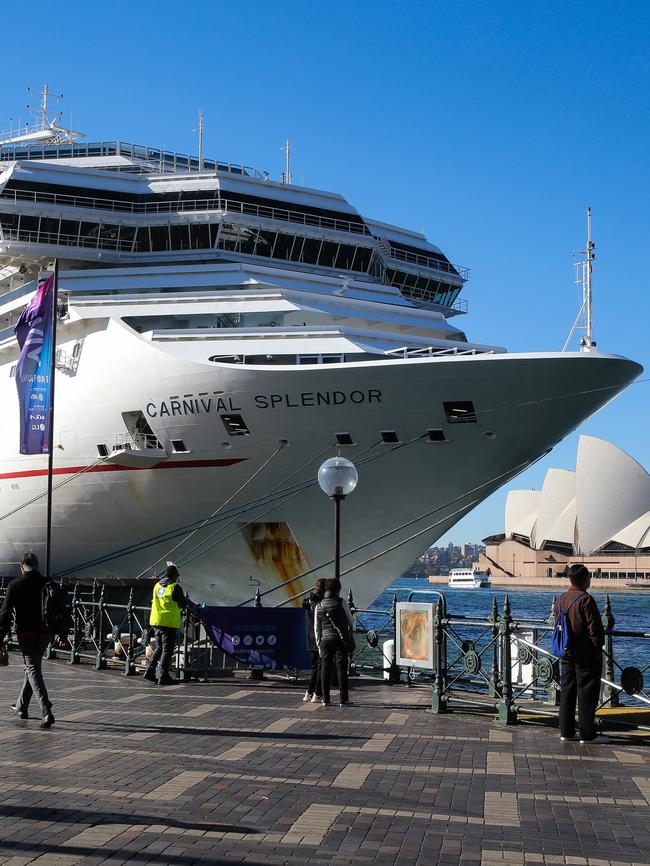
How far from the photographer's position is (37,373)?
21734 millimetres

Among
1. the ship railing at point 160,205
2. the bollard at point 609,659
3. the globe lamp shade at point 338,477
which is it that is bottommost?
the bollard at point 609,659

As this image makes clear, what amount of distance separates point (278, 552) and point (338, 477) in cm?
881

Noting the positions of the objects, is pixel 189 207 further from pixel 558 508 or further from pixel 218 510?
pixel 558 508

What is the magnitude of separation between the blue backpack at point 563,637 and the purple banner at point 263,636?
5.19 m

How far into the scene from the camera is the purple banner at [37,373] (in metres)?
21.4

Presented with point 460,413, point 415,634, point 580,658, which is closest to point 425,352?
point 460,413

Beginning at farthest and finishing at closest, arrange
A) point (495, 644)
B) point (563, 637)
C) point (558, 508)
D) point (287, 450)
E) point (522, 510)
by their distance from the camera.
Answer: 1. point (522, 510)
2. point (558, 508)
3. point (287, 450)
4. point (495, 644)
5. point (563, 637)

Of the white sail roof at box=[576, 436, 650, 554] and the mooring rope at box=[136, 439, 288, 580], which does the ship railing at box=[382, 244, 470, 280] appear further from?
the white sail roof at box=[576, 436, 650, 554]

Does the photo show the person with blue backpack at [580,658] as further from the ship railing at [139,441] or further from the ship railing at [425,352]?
the ship railing at [139,441]

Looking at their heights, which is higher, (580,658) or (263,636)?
(580,658)

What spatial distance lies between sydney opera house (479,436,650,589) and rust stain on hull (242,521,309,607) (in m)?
71.5

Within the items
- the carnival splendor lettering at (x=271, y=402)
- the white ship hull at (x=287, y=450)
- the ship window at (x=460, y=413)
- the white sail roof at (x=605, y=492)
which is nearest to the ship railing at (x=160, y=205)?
the white ship hull at (x=287, y=450)

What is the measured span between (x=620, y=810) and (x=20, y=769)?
446cm

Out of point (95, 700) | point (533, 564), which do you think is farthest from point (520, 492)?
point (95, 700)
